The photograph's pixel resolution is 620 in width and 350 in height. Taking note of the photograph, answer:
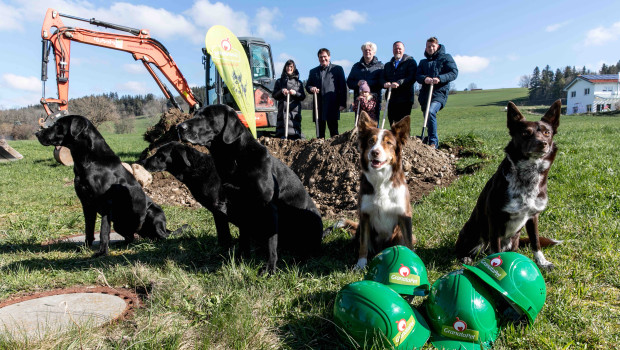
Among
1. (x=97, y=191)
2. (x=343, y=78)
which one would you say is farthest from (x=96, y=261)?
(x=343, y=78)

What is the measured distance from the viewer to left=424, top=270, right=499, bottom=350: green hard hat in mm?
2166

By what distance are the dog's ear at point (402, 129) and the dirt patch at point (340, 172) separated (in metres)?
2.65

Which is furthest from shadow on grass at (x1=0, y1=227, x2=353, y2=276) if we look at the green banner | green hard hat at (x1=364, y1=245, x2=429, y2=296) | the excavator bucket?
the excavator bucket

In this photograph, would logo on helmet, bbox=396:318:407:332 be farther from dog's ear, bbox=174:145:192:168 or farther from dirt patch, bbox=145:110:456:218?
dirt patch, bbox=145:110:456:218

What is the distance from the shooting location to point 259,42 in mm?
13234

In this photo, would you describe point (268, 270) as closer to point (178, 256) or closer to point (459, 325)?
point (178, 256)

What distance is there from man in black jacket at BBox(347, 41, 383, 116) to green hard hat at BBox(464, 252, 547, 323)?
6.57 metres

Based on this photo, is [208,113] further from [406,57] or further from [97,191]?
[406,57]

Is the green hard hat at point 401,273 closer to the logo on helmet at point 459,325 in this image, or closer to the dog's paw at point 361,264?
the logo on helmet at point 459,325

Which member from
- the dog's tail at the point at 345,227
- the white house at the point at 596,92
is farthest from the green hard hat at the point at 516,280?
the white house at the point at 596,92

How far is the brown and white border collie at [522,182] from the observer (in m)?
3.16

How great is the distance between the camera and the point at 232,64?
7.25m

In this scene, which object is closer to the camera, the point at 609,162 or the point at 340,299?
the point at 340,299

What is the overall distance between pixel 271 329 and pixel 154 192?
6.90 meters
